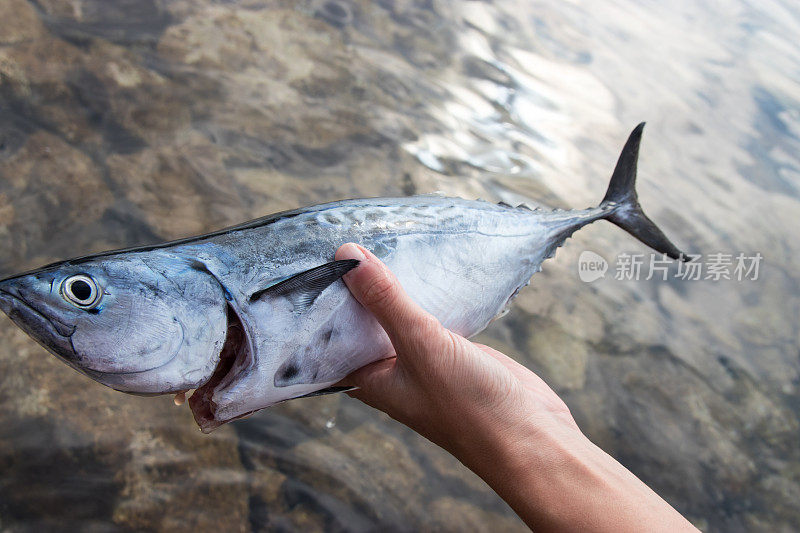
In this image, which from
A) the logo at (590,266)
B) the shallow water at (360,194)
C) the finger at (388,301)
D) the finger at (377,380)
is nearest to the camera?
the finger at (388,301)

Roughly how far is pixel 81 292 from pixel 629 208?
213 cm

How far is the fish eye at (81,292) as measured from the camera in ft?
3.81

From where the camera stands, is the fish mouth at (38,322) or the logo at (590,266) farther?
the logo at (590,266)

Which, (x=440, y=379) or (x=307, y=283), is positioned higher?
(x=307, y=283)

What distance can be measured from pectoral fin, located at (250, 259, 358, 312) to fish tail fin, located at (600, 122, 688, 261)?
1.48m

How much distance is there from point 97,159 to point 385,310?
2546 mm

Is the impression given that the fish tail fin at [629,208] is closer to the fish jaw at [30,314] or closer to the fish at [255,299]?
the fish at [255,299]

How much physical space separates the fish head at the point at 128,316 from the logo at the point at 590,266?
122 inches

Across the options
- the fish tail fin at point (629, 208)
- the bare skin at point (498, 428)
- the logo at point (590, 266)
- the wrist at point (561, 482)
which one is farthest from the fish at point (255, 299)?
the logo at point (590, 266)

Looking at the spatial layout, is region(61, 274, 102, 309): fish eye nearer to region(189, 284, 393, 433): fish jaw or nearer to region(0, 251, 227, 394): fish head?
region(0, 251, 227, 394): fish head

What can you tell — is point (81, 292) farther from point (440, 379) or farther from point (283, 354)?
point (440, 379)

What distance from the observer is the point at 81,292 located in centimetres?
116

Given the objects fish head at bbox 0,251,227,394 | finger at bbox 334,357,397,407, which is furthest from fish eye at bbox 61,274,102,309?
finger at bbox 334,357,397,407

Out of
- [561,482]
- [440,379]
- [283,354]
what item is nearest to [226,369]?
[283,354]
